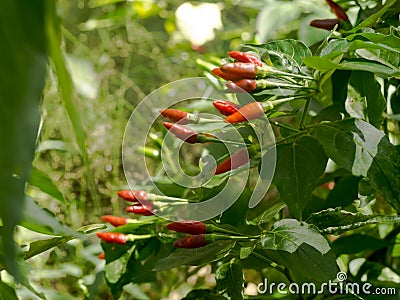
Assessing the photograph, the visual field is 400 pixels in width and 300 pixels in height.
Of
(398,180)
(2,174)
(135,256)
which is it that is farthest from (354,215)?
(2,174)

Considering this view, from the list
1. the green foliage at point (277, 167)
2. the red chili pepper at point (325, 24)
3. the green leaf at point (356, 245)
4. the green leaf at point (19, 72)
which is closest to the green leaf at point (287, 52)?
the green foliage at point (277, 167)

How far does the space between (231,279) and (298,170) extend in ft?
0.35

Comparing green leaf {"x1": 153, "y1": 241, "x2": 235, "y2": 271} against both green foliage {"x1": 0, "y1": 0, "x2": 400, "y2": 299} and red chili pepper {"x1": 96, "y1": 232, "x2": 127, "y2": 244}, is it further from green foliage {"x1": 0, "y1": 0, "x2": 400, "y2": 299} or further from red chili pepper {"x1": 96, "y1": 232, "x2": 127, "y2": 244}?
red chili pepper {"x1": 96, "y1": 232, "x2": 127, "y2": 244}

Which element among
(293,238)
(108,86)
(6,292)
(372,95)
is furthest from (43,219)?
(108,86)

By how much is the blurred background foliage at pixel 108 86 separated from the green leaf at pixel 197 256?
1.09ft

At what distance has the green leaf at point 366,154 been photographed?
481mm

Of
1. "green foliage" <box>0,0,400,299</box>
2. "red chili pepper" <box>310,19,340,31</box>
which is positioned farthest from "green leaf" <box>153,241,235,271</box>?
"red chili pepper" <box>310,19,340,31</box>

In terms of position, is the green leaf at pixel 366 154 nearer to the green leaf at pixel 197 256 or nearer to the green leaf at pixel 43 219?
the green leaf at pixel 197 256

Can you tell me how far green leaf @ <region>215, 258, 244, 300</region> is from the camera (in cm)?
50

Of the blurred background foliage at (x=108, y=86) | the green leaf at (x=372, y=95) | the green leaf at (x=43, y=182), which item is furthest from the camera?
the blurred background foliage at (x=108, y=86)

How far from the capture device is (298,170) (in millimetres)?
494

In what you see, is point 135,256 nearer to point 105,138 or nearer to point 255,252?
point 255,252

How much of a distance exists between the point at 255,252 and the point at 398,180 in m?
0.14

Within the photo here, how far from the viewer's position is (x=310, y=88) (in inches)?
18.9
